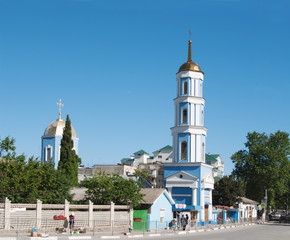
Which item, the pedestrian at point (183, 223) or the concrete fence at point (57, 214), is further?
the pedestrian at point (183, 223)

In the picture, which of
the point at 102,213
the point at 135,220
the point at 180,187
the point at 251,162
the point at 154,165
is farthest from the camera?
the point at 154,165

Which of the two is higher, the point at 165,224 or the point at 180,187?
the point at 180,187

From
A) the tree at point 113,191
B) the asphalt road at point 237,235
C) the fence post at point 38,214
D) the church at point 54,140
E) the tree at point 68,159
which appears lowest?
the asphalt road at point 237,235

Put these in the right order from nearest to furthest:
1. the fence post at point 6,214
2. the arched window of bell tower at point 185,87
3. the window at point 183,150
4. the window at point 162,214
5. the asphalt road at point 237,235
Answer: the fence post at point 6,214
the asphalt road at point 237,235
the window at point 162,214
the window at point 183,150
the arched window of bell tower at point 185,87

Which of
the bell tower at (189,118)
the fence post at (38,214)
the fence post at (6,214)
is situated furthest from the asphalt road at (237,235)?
the bell tower at (189,118)

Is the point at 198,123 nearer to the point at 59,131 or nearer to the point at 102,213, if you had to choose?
the point at 102,213

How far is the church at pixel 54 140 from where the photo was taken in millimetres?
68812

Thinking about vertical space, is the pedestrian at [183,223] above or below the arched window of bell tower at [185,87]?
below

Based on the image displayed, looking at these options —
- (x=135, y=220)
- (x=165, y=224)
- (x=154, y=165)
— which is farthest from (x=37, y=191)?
(x=154, y=165)

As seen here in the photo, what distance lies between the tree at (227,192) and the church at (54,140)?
23.1 m

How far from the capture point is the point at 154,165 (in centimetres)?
10244

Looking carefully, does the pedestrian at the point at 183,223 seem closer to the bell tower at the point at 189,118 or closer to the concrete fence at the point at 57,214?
the concrete fence at the point at 57,214

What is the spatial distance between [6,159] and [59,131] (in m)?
34.0

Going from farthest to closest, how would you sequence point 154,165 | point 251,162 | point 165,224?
1. point 154,165
2. point 251,162
3. point 165,224
